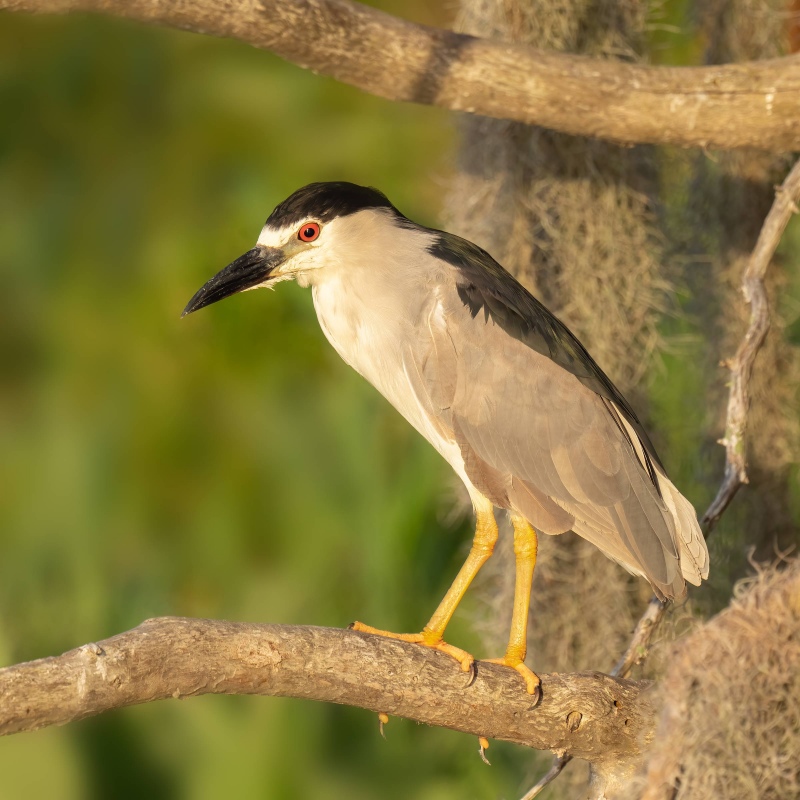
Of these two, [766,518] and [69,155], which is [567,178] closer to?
[766,518]

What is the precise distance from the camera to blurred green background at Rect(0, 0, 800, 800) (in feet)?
8.84

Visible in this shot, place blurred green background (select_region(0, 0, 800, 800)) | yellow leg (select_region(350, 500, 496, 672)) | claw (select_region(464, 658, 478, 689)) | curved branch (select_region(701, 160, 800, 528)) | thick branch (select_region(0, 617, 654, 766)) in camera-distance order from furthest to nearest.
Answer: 1. blurred green background (select_region(0, 0, 800, 800))
2. curved branch (select_region(701, 160, 800, 528))
3. yellow leg (select_region(350, 500, 496, 672))
4. claw (select_region(464, 658, 478, 689))
5. thick branch (select_region(0, 617, 654, 766))

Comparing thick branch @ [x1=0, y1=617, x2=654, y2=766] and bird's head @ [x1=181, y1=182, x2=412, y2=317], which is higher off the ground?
bird's head @ [x1=181, y1=182, x2=412, y2=317]

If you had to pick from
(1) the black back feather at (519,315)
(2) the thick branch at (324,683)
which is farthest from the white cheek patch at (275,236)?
(2) the thick branch at (324,683)

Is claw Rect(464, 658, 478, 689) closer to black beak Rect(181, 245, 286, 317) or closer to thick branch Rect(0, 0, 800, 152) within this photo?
black beak Rect(181, 245, 286, 317)

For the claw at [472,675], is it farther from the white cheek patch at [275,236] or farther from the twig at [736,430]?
the white cheek patch at [275,236]

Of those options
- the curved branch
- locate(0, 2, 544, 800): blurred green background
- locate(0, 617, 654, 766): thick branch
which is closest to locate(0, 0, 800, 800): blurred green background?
locate(0, 2, 544, 800): blurred green background

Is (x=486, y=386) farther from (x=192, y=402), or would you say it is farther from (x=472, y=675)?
(x=192, y=402)

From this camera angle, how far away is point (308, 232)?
1.66 metres

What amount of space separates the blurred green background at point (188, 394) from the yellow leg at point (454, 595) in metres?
0.99

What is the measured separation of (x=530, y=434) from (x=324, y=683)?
54 cm

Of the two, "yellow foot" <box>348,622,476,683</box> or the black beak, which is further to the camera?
the black beak

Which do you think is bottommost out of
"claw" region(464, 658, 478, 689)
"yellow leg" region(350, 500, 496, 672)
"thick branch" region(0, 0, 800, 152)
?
"yellow leg" region(350, 500, 496, 672)

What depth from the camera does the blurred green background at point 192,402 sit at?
270 centimetres
